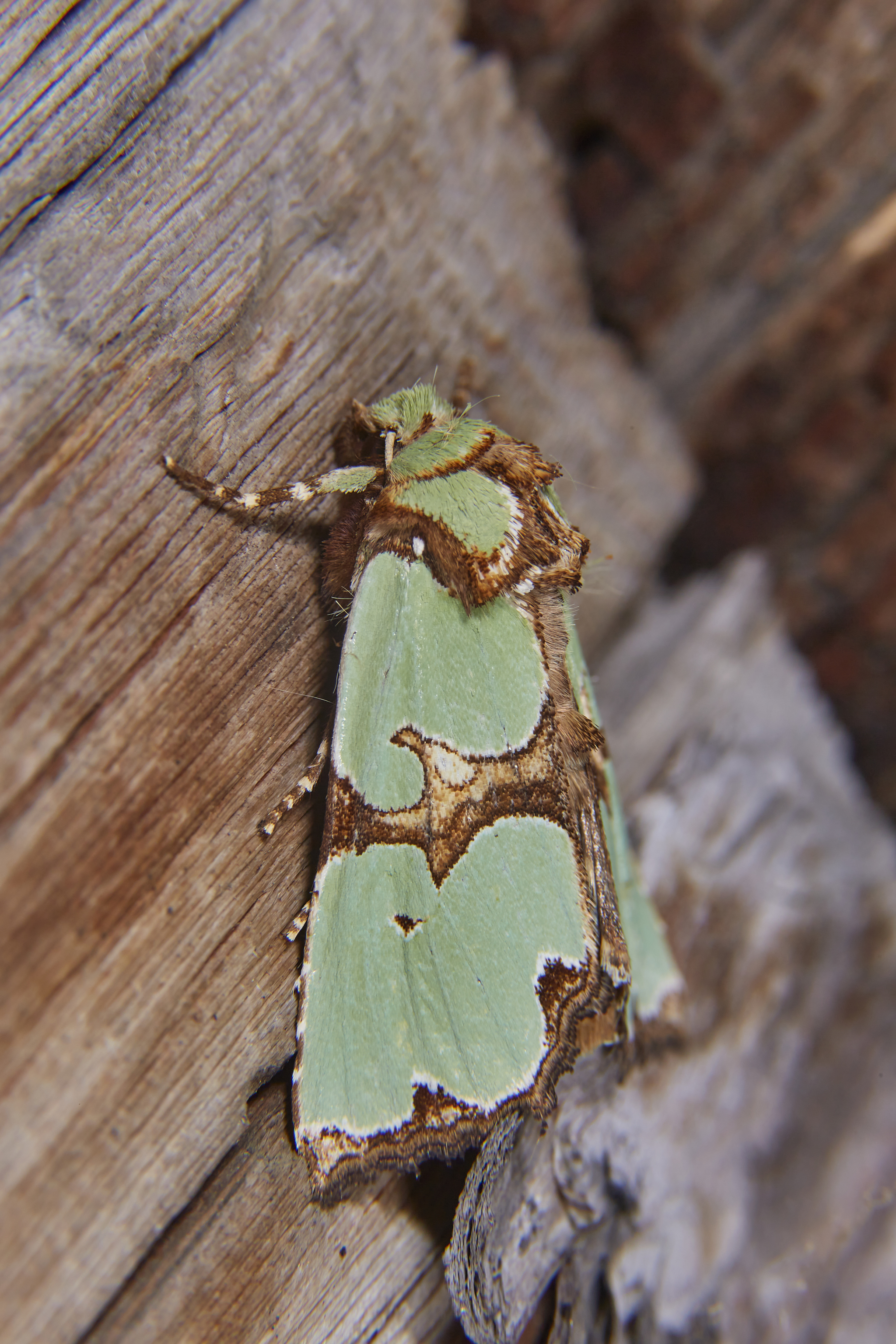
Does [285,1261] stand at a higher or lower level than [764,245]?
lower

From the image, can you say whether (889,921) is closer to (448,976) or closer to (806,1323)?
(806,1323)

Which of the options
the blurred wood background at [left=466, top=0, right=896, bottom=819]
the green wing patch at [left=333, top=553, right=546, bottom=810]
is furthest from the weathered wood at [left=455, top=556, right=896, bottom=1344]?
the green wing patch at [left=333, top=553, right=546, bottom=810]

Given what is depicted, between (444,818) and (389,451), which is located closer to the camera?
(444,818)

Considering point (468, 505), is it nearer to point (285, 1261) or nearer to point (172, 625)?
point (172, 625)

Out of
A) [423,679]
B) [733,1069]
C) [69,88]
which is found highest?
[69,88]

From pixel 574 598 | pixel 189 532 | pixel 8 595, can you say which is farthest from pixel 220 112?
pixel 574 598

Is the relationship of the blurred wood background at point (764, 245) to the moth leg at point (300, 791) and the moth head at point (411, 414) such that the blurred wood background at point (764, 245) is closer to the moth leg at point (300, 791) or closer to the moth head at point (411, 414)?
the moth head at point (411, 414)

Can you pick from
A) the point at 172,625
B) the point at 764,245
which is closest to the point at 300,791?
the point at 172,625

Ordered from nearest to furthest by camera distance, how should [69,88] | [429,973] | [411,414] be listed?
[69,88] < [429,973] < [411,414]
